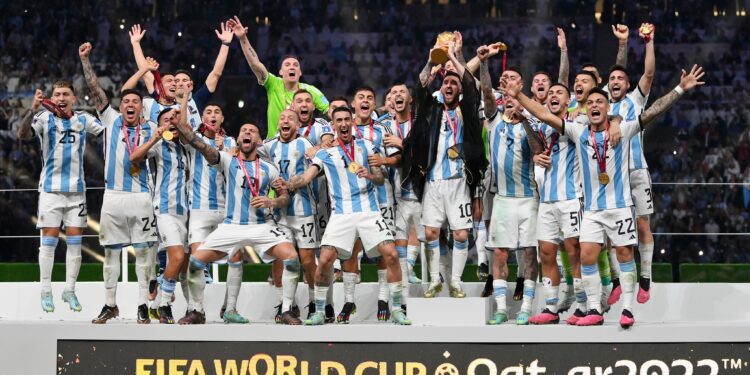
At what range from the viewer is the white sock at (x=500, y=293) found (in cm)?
886

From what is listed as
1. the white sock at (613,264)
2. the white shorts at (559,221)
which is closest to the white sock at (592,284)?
the white shorts at (559,221)

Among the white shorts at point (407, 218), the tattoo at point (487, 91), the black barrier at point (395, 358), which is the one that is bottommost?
the black barrier at point (395, 358)

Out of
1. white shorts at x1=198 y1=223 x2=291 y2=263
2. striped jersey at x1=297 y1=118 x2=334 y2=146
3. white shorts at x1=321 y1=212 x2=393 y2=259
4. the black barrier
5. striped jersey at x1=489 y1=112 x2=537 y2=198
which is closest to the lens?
the black barrier

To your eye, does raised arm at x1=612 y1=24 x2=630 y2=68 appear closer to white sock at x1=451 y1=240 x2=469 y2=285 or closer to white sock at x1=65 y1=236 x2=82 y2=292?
white sock at x1=451 y1=240 x2=469 y2=285

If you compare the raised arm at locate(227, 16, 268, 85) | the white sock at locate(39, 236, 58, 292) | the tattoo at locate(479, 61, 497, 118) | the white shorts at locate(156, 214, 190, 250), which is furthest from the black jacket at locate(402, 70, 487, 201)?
the white sock at locate(39, 236, 58, 292)

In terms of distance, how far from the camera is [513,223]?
29.5ft

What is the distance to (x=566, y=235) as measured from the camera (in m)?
8.70

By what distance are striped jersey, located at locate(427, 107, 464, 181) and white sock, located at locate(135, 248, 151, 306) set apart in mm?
2205

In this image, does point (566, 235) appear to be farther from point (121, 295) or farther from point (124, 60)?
point (124, 60)

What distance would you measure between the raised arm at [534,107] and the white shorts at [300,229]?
1807 millimetres

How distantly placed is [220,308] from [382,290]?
1.66 meters

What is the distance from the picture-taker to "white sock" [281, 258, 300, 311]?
897cm

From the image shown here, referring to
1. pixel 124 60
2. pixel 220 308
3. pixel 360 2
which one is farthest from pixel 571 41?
pixel 220 308

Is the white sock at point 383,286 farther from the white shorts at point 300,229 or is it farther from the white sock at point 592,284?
the white sock at point 592,284
